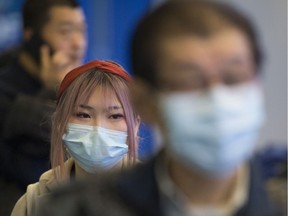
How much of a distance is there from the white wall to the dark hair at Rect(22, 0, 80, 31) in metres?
2.04

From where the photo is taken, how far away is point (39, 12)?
3.47 m

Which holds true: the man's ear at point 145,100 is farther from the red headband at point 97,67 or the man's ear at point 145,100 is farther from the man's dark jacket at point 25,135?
the man's dark jacket at point 25,135

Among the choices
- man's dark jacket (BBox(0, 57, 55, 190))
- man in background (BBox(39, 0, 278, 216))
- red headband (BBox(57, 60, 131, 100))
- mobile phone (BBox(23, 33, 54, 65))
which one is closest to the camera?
man in background (BBox(39, 0, 278, 216))

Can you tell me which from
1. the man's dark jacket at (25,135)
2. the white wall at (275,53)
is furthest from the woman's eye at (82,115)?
Answer: the white wall at (275,53)

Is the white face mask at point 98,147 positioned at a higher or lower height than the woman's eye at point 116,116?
lower

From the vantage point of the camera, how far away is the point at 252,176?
54.9 inches

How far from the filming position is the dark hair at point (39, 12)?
3.44m

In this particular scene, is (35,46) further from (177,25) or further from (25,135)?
(177,25)

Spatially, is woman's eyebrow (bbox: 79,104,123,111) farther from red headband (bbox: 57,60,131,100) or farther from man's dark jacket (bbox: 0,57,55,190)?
man's dark jacket (bbox: 0,57,55,190)

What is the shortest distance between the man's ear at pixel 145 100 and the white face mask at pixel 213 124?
3cm

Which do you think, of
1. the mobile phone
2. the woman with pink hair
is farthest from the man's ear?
the mobile phone

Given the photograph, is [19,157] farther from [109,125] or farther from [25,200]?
[109,125]

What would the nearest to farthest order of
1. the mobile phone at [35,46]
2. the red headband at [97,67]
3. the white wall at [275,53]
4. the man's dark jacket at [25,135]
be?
1. the red headband at [97,67]
2. the man's dark jacket at [25,135]
3. the mobile phone at [35,46]
4. the white wall at [275,53]

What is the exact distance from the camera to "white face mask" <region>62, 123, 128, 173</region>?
212cm
